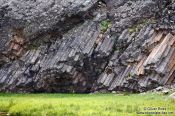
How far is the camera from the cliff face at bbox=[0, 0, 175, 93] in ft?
151

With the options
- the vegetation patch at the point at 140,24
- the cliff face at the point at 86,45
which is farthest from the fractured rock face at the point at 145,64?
the vegetation patch at the point at 140,24

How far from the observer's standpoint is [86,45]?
50906 mm

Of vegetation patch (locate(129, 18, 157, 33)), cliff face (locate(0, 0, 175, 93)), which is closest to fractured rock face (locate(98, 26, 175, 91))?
cliff face (locate(0, 0, 175, 93))

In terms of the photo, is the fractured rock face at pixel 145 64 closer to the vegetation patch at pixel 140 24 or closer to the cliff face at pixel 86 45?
the cliff face at pixel 86 45

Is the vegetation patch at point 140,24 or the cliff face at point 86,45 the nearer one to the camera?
the cliff face at point 86,45

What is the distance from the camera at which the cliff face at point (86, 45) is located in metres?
46.0

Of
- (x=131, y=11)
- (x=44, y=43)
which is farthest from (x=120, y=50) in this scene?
(x=44, y=43)

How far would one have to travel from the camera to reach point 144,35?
4816cm

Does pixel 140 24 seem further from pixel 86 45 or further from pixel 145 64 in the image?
pixel 145 64

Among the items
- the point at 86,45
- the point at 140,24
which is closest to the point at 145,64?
the point at 140,24

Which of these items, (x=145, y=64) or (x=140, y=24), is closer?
(x=145, y=64)

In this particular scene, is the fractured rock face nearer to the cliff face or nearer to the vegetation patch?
the cliff face

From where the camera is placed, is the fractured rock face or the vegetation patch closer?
the fractured rock face

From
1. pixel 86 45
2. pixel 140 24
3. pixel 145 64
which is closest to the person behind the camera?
pixel 145 64
